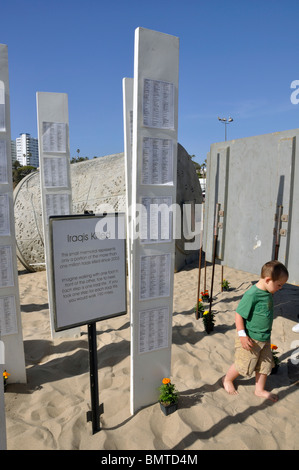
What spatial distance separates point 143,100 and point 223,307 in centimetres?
416

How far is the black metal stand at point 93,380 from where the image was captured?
260 cm

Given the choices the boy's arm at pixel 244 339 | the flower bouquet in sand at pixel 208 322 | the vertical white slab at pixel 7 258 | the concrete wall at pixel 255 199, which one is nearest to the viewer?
the boy's arm at pixel 244 339

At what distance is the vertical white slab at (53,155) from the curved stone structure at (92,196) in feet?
10.9

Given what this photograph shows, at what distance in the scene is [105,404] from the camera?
3.07 m

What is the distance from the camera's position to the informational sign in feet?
7.63

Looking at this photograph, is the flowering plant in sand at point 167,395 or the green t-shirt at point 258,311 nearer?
the flowering plant in sand at point 167,395

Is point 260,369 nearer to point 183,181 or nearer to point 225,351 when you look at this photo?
point 225,351

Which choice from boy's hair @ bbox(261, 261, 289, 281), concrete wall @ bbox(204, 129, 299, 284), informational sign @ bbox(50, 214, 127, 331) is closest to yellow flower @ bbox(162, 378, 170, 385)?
informational sign @ bbox(50, 214, 127, 331)

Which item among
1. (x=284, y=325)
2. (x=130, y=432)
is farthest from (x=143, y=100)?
(x=284, y=325)

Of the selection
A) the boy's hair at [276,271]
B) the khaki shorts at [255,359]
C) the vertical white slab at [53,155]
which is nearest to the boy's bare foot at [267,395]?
the khaki shorts at [255,359]

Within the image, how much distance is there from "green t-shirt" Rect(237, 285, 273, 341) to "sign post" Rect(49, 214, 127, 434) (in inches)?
47.2

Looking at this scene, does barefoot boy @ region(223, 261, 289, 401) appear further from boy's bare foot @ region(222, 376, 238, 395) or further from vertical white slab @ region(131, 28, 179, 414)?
vertical white slab @ region(131, 28, 179, 414)

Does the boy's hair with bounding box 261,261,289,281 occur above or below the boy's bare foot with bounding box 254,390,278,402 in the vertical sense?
above

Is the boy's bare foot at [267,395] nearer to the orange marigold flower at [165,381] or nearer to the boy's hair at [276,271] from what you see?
the orange marigold flower at [165,381]
